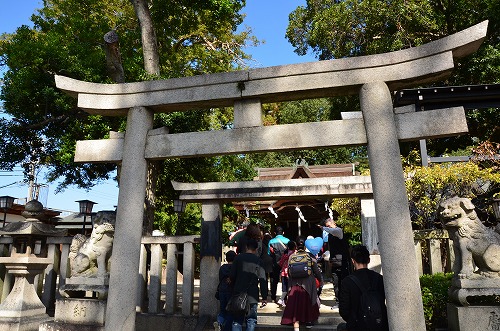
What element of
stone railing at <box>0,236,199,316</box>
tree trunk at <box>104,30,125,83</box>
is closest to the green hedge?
stone railing at <box>0,236,199,316</box>

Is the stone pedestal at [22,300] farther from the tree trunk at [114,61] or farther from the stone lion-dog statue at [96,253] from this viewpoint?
the tree trunk at [114,61]

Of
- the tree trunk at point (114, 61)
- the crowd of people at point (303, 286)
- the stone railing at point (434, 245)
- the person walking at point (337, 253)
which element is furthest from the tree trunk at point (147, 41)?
the stone railing at point (434, 245)

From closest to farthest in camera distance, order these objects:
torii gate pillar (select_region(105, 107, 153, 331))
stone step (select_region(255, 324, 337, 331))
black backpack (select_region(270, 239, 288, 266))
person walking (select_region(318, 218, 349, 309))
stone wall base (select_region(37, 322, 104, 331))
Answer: torii gate pillar (select_region(105, 107, 153, 331)) → stone wall base (select_region(37, 322, 104, 331)) → stone step (select_region(255, 324, 337, 331)) → person walking (select_region(318, 218, 349, 309)) → black backpack (select_region(270, 239, 288, 266))

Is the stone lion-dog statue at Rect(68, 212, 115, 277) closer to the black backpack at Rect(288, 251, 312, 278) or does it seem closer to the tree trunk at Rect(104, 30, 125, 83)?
the black backpack at Rect(288, 251, 312, 278)

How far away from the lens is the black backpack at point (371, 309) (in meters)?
3.44

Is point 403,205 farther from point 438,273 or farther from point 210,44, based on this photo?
point 210,44

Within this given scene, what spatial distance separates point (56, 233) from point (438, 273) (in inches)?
257

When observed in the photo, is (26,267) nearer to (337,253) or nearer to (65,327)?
(65,327)

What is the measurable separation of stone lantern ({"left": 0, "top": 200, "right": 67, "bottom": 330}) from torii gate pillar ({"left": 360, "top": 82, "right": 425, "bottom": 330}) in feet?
17.6

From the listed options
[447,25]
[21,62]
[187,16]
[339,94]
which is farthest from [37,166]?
[447,25]

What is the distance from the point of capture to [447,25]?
59.4 ft

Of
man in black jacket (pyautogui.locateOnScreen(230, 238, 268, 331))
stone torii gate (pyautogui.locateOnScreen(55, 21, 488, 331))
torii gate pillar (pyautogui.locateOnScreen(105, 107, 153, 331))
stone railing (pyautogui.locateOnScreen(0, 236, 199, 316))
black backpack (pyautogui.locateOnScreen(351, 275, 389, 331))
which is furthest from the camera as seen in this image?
stone railing (pyautogui.locateOnScreen(0, 236, 199, 316))

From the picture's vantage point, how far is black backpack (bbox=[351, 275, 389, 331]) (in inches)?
135

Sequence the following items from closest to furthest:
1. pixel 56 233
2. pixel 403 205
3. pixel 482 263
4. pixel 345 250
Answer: pixel 403 205 → pixel 482 263 → pixel 56 233 → pixel 345 250
